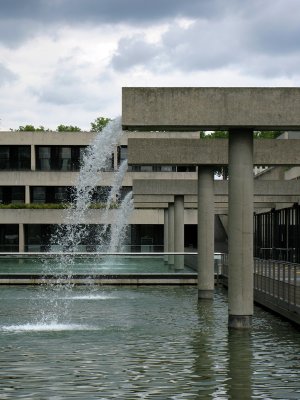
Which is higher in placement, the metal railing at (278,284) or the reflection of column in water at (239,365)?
the metal railing at (278,284)

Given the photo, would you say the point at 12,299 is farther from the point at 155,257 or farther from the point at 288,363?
the point at 288,363

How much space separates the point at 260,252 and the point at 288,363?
5026 cm

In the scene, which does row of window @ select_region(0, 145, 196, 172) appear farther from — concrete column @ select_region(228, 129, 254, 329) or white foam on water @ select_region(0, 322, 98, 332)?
concrete column @ select_region(228, 129, 254, 329)

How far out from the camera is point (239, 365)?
51.7ft

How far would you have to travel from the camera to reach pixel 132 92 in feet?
63.1

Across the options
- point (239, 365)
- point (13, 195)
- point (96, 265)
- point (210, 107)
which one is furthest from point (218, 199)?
point (13, 195)

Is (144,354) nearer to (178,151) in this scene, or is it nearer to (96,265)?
(178,151)

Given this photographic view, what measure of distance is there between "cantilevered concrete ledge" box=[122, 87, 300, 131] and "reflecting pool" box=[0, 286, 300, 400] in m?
4.17

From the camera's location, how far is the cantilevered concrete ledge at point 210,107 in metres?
19.2

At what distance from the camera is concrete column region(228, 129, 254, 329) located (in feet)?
66.9

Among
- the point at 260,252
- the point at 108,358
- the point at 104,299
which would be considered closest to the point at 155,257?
the point at 104,299

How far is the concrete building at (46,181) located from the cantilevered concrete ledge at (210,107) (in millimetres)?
61383

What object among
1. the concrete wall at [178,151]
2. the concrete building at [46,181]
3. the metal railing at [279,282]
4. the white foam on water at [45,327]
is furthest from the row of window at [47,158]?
the white foam on water at [45,327]

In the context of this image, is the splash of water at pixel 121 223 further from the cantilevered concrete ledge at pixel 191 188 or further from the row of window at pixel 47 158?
the cantilevered concrete ledge at pixel 191 188
